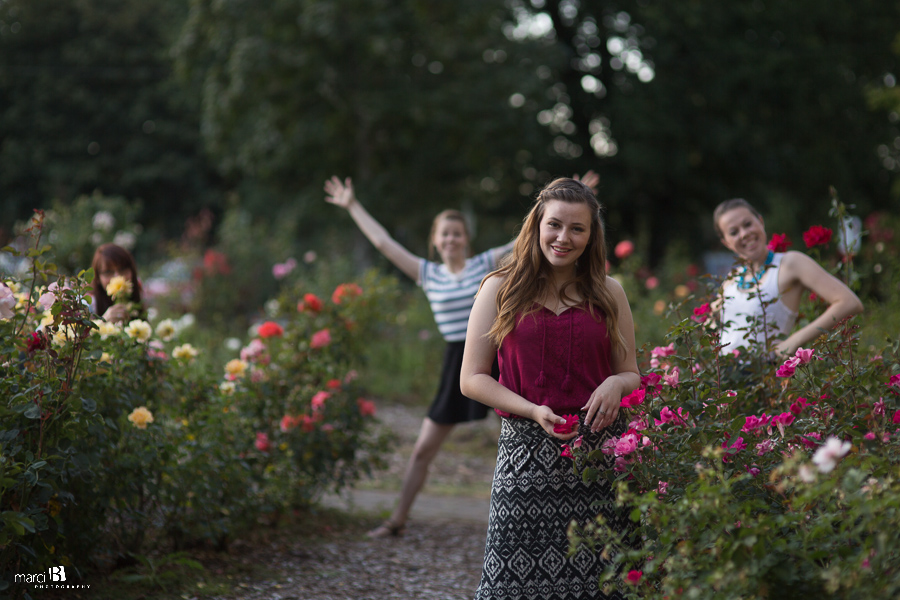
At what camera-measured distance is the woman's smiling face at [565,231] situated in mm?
2385

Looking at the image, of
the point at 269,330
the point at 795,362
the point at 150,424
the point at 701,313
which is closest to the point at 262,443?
the point at 269,330

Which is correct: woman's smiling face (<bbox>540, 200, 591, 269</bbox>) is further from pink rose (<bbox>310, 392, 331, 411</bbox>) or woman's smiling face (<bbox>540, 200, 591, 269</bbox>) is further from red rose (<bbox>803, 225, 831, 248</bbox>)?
pink rose (<bbox>310, 392, 331, 411</bbox>)

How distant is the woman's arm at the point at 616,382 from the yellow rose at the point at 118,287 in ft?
7.40

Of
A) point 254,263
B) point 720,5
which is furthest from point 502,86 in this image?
point 254,263

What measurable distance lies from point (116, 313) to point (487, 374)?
1.99 meters

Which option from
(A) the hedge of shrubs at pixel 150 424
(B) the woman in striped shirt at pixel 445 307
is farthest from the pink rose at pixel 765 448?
(A) the hedge of shrubs at pixel 150 424

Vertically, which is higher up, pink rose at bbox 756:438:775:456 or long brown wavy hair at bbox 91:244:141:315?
long brown wavy hair at bbox 91:244:141:315

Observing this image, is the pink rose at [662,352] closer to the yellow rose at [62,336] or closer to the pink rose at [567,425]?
the pink rose at [567,425]

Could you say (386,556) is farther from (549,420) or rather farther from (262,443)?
(549,420)

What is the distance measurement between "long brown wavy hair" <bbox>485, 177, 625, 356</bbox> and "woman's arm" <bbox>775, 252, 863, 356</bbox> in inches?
42.4

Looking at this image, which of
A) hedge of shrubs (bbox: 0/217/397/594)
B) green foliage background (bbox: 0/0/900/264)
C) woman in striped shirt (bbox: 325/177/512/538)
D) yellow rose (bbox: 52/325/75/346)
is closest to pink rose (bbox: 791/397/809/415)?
woman in striped shirt (bbox: 325/177/512/538)

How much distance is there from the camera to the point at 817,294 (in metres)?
3.46

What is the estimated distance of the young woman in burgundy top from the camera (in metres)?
2.29

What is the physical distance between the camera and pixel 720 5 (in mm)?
19156
